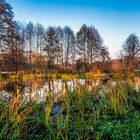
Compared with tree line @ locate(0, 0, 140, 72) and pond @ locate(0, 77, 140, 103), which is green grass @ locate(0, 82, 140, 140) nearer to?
pond @ locate(0, 77, 140, 103)

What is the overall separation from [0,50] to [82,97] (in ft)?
81.2

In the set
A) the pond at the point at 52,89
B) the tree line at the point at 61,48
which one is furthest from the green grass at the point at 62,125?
the tree line at the point at 61,48

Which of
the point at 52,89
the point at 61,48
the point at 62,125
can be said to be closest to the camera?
the point at 62,125

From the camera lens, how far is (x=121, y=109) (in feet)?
18.2

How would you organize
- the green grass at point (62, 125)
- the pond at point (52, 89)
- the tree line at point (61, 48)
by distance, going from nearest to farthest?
the green grass at point (62, 125) < the pond at point (52, 89) < the tree line at point (61, 48)

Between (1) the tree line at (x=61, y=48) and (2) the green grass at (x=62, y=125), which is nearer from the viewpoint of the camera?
(2) the green grass at (x=62, y=125)

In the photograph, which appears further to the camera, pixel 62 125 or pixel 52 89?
pixel 52 89

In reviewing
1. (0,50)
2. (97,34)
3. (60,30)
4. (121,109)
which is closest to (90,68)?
(97,34)

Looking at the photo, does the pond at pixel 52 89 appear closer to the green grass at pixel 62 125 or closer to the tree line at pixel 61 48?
the green grass at pixel 62 125

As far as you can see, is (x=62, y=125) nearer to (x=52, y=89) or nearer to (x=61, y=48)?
(x=52, y=89)

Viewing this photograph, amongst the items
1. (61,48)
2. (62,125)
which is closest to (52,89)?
(62,125)

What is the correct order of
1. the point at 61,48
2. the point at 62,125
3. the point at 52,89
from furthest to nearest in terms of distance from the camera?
the point at 61,48 < the point at 52,89 < the point at 62,125

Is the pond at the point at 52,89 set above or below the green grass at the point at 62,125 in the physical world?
above

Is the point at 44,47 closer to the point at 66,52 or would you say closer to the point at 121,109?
the point at 66,52
